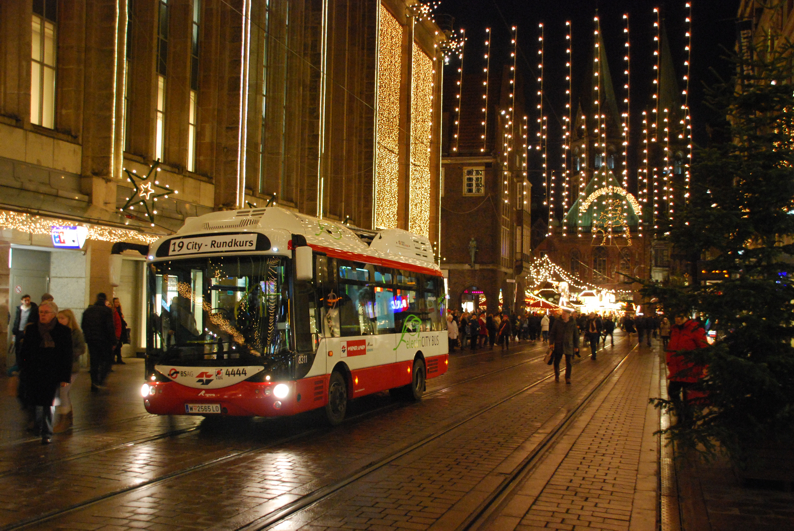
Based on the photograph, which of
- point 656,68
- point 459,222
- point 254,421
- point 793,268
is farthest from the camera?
point 459,222

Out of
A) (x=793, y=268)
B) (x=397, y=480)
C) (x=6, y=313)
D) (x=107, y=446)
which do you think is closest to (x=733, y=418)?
(x=793, y=268)

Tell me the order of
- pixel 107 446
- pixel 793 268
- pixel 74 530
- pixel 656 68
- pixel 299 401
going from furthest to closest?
pixel 656 68 < pixel 299 401 < pixel 107 446 < pixel 793 268 < pixel 74 530

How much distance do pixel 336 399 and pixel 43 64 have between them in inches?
455

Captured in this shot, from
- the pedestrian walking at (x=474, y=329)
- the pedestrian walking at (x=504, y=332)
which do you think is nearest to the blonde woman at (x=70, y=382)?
the pedestrian walking at (x=474, y=329)

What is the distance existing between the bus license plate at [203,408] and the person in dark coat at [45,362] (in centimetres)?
149

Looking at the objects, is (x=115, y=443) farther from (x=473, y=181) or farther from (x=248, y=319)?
(x=473, y=181)

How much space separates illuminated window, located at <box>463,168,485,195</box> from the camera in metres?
57.2

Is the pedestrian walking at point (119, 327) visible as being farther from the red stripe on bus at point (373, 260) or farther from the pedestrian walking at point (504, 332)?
the pedestrian walking at point (504, 332)

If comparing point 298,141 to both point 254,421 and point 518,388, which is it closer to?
point 518,388

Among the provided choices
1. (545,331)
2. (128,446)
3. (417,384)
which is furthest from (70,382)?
(545,331)

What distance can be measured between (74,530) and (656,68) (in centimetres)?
2644

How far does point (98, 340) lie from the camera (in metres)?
14.2

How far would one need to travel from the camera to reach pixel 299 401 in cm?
998

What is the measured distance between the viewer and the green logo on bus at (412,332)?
14059 millimetres
